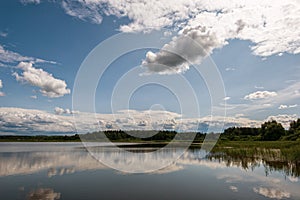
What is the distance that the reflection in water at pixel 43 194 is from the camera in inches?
502

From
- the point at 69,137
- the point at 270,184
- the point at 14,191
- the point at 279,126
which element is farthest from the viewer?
the point at 69,137

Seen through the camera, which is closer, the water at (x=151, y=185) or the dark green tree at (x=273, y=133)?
the water at (x=151, y=185)

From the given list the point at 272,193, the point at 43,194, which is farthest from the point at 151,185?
the point at 272,193

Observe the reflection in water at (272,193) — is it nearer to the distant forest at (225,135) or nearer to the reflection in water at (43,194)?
the reflection in water at (43,194)

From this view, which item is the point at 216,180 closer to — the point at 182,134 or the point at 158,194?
the point at 158,194

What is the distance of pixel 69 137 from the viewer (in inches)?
6535

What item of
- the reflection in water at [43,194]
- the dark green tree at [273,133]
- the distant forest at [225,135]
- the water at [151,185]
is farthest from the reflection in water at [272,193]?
the dark green tree at [273,133]

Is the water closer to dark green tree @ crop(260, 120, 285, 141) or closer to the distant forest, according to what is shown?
the distant forest

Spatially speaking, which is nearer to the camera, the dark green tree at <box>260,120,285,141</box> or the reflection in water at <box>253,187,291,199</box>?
the reflection in water at <box>253,187,291,199</box>

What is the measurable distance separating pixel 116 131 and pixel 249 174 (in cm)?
13565

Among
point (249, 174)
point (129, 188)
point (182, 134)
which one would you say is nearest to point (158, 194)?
point (129, 188)

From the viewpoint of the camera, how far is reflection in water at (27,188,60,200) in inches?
502

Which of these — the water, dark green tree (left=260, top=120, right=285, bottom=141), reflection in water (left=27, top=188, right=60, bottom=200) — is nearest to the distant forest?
dark green tree (left=260, top=120, right=285, bottom=141)

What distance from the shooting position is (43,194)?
13.6m
